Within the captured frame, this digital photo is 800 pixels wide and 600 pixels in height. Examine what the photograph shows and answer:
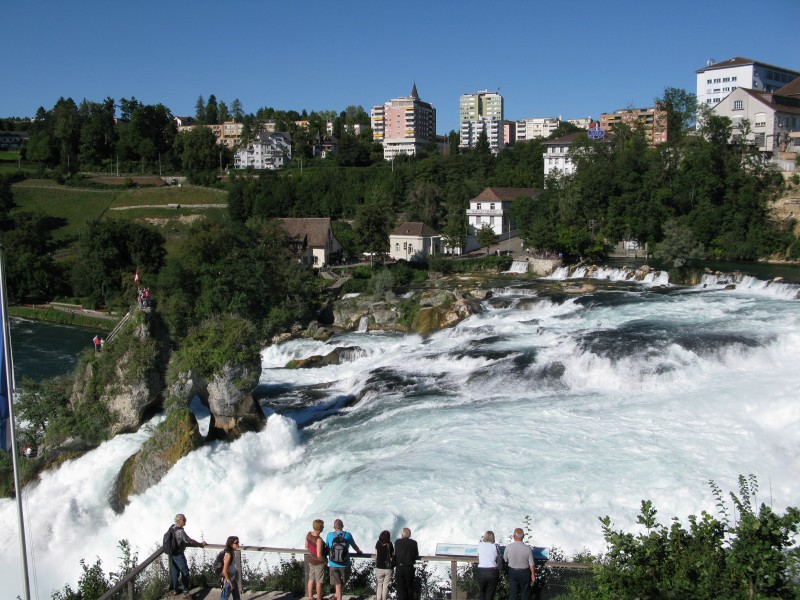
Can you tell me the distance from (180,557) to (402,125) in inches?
5647

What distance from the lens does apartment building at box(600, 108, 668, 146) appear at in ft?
266

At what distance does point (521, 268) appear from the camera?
178 feet

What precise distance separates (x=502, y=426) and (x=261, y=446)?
22.4 ft

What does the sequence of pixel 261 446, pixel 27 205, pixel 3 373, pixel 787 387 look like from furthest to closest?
pixel 27 205, pixel 787 387, pixel 261 446, pixel 3 373

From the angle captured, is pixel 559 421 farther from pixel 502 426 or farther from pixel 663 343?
pixel 663 343

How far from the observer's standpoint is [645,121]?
116m

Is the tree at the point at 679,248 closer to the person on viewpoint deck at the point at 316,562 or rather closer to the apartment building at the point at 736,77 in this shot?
the apartment building at the point at 736,77

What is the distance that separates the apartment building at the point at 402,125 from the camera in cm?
14450

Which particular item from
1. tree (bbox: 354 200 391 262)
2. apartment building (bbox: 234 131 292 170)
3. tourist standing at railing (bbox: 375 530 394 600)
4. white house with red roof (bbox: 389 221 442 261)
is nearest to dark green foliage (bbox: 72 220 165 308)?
tree (bbox: 354 200 391 262)

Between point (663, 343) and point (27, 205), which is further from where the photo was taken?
point (27, 205)

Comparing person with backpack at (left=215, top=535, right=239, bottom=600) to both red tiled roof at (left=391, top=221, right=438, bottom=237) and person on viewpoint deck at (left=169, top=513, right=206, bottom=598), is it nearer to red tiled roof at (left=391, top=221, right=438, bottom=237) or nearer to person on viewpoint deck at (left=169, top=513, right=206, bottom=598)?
person on viewpoint deck at (left=169, top=513, right=206, bottom=598)

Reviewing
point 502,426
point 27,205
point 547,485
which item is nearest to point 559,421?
point 502,426

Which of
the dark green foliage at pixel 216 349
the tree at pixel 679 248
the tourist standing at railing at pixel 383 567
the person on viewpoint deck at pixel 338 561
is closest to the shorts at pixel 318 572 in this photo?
the person on viewpoint deck at pixel 338 561

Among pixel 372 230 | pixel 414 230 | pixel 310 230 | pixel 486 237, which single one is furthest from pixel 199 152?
pixel 372 230
